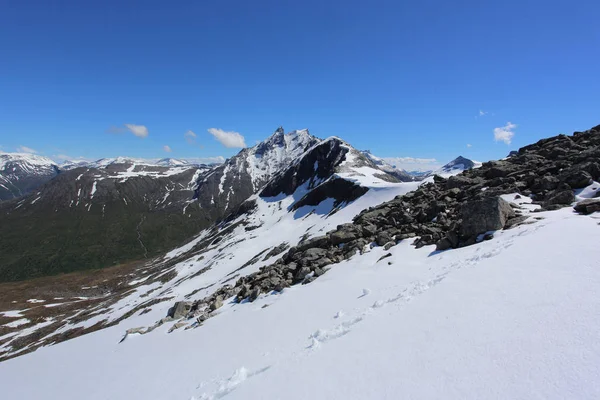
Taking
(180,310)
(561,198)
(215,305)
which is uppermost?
(561,198)

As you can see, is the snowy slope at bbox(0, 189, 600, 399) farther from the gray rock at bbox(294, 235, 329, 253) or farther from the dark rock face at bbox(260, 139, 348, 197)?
the dark rock face at bbox(260, 139, 348, 197)

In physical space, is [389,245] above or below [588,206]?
below

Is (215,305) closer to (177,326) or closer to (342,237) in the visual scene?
(177,326)

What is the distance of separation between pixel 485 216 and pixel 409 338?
42.8 ft

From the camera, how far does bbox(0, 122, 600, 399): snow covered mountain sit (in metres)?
6.89

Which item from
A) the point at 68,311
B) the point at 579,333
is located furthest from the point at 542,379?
the point at 68,311

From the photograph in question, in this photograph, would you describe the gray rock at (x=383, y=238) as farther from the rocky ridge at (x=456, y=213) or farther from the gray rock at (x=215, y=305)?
the gray rock at (x=215, y=305)

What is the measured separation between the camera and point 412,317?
32.9 ft

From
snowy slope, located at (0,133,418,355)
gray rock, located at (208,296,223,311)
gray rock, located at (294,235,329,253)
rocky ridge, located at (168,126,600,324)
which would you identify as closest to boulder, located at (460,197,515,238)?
rocky ridge, located at (168,126,600,324)

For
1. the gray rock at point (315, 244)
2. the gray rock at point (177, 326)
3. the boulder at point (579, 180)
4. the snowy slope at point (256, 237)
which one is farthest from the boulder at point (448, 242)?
the snowy slope at point (256, 237)

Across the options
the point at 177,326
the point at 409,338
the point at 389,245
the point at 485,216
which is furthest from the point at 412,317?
the point at 177,326

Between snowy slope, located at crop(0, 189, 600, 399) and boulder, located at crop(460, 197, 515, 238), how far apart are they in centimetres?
108

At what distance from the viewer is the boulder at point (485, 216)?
1806 cm

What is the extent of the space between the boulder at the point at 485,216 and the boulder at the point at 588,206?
10.5 ft
